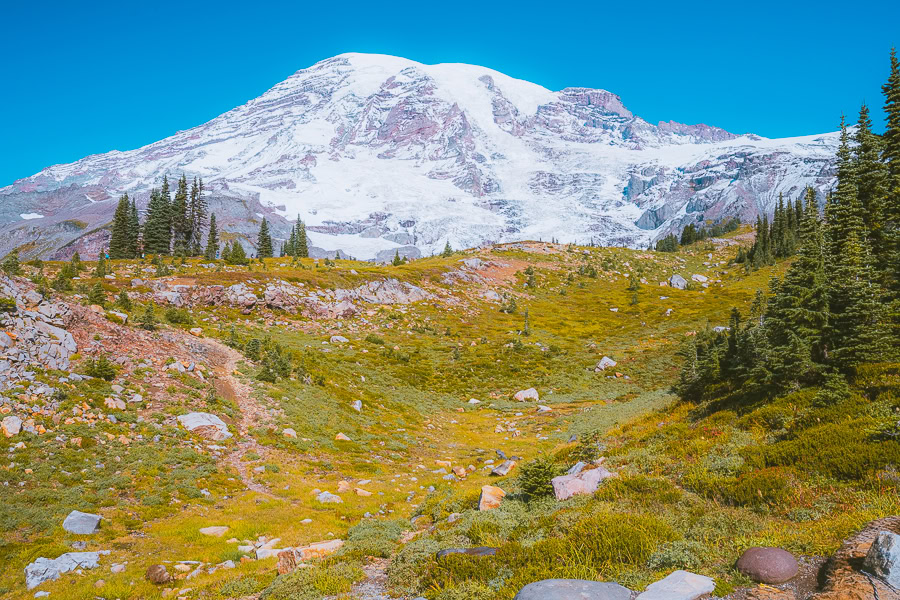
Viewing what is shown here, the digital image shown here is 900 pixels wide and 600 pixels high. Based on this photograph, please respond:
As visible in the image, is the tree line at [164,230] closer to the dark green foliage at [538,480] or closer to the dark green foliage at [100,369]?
the dark green foliage at [100,369]

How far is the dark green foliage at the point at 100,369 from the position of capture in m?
19.1

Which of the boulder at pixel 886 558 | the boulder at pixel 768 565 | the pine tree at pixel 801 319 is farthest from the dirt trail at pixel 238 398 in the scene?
the pine tree at pixel 801 319

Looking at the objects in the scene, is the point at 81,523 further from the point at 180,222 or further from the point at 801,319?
the point at 180,222

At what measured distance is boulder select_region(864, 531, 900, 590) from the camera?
5.51m

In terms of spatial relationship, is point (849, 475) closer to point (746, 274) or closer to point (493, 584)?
point (493, 584)

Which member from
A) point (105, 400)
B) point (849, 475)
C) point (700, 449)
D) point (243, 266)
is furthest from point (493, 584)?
point (243, 266)

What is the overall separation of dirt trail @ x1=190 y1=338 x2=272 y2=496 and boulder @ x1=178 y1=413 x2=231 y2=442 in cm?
85

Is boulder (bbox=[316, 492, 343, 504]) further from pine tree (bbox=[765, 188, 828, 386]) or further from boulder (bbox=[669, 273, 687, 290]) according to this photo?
boulder (bbox=[669, 273, 687, 290])

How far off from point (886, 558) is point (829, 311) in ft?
47.9

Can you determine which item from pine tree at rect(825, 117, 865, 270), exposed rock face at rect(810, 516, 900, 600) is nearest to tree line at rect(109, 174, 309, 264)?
pine tree at rect(825, 117, 865, 270)

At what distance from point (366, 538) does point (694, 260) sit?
14013cm

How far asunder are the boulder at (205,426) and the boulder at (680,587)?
61.3ft

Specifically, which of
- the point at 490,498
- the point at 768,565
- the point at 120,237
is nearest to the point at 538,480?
the point at 490,498

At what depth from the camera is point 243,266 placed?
220ft
